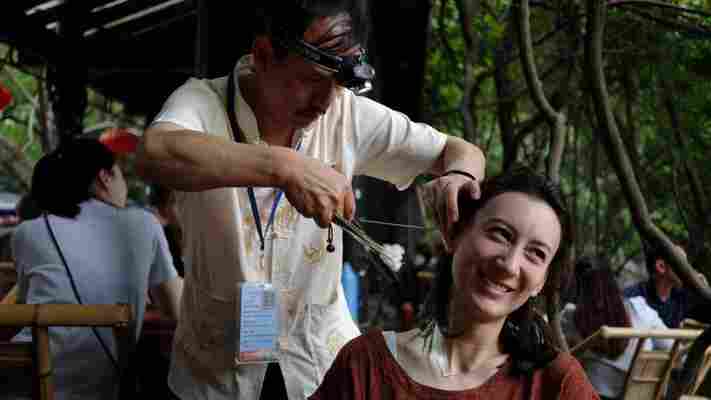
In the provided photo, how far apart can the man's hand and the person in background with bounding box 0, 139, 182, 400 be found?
1.57 m

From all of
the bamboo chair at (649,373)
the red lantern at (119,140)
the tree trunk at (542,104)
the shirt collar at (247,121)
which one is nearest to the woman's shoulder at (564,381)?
the shirt collar at (247,121)

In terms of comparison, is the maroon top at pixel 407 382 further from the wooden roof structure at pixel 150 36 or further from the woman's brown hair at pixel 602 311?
the woman's brown hair at pixel 602 311

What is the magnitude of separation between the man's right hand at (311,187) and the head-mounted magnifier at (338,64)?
258mm

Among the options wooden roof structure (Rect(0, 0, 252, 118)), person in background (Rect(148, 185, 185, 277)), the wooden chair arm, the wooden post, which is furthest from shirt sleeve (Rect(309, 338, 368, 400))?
wooden roof structure (Rect(0, 0, 252, 118))

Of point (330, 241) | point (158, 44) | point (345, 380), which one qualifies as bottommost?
point (345, 380)

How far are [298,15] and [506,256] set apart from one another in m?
0.69

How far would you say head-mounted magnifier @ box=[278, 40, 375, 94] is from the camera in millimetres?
1791

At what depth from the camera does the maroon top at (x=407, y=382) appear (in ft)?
5.43

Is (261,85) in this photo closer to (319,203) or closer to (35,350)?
(319,203)

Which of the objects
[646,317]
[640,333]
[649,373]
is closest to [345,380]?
[640,333]

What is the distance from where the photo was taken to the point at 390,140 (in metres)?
2.15

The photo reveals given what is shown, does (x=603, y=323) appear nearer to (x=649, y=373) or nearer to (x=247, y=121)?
(x=649, y=373)

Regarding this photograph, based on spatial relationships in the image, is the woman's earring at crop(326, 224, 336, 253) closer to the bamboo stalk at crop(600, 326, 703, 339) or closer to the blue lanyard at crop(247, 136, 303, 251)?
the blue lanyard at crop(247, 136, 303, 251)

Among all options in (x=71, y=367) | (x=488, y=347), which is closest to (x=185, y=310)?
(x=488, y=347)
